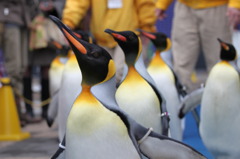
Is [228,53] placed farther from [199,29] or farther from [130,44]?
[199,29]

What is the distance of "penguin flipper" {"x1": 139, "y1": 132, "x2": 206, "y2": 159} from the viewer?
188 centimetres

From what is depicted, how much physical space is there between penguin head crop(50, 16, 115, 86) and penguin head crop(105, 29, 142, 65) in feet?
2.11

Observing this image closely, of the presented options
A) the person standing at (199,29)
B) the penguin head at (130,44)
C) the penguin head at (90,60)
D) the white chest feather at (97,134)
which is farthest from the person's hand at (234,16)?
the white chest feather at (97,134)

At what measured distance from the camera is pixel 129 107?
2.61m

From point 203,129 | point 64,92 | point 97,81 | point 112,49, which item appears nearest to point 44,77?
point 112,49

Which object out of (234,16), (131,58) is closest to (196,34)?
(234,16)

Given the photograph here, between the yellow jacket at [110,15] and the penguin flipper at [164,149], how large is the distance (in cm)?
219

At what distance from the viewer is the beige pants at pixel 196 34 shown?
4.01 meters

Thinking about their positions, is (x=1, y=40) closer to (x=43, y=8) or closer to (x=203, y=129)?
(x=43, y=8)

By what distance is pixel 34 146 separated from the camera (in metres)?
4.22

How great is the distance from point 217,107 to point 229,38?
1.15 meters

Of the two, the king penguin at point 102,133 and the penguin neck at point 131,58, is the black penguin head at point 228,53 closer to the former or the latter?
the penguin neck at point 131,58

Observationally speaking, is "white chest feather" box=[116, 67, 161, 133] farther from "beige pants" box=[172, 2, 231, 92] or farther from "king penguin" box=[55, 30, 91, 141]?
"beige pants" box=[172, 2, 231, 92]

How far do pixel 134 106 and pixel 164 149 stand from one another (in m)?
0.74
